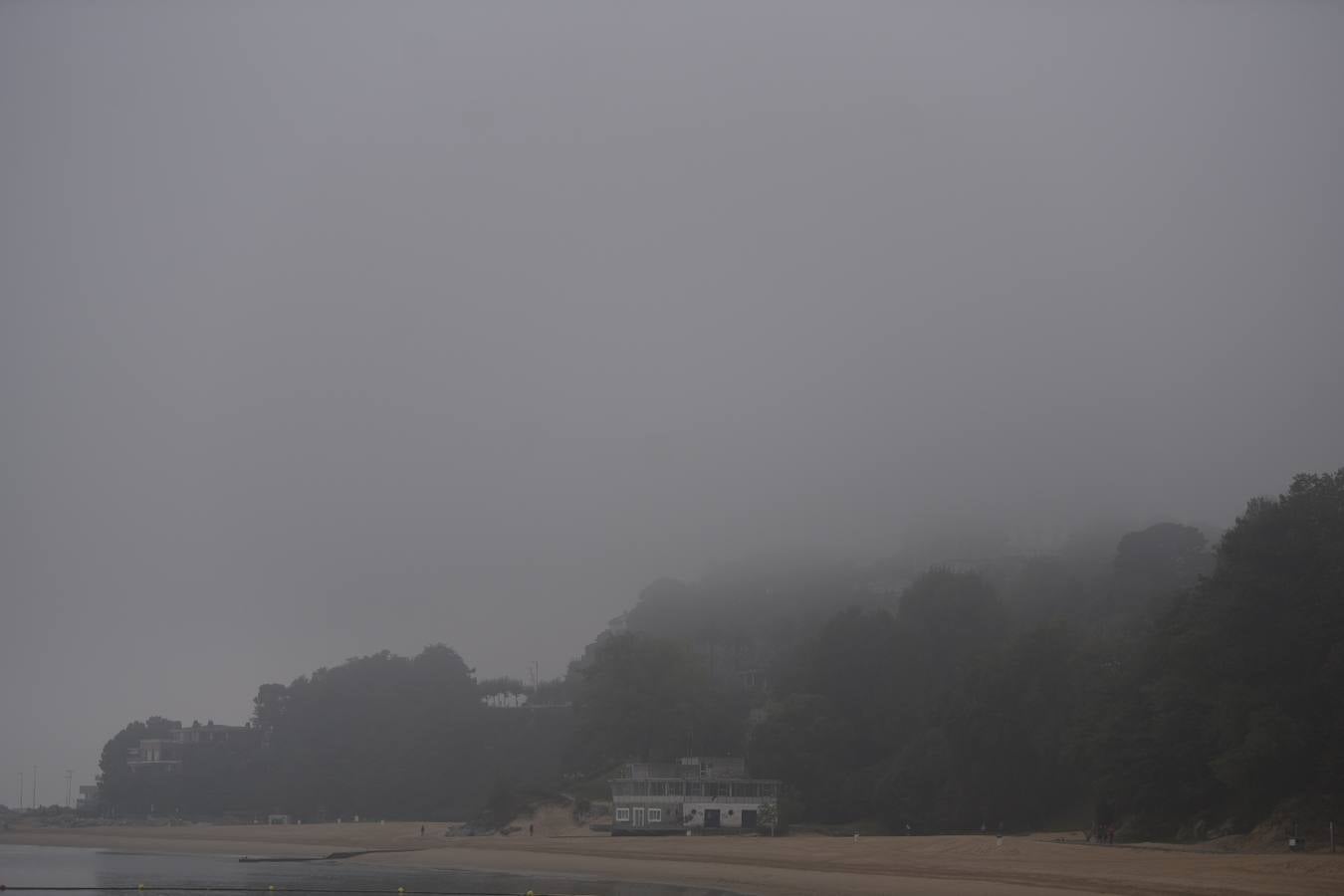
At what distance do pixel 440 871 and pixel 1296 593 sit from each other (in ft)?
119

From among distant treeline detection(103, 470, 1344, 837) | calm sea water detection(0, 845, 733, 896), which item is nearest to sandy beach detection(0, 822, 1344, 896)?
calm sea water detection(0, 845, 733, 896)

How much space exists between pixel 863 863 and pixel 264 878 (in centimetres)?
2456

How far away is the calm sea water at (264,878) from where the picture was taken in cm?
4322

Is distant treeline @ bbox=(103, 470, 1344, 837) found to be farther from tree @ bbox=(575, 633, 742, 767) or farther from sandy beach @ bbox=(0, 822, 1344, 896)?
sandy beach @ bbox=(0, 822, 1344, 896)

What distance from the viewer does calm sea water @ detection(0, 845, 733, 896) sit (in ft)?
142

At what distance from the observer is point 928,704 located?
78.9 meters

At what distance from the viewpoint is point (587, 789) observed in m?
84.2

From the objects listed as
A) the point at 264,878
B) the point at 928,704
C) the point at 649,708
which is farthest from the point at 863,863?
the point at 649,708

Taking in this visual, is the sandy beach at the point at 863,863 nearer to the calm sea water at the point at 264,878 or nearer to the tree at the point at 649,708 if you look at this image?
the calm sea water at the point at 264,878

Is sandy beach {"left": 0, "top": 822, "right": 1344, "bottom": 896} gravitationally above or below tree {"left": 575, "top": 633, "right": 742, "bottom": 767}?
below

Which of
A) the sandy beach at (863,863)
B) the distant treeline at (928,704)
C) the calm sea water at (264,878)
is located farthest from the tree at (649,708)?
the calm sea water at (264,878)

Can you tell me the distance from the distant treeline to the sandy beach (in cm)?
700

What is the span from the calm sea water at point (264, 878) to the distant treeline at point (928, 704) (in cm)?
2134

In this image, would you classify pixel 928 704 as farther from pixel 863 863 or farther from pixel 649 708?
pixel 863 863
